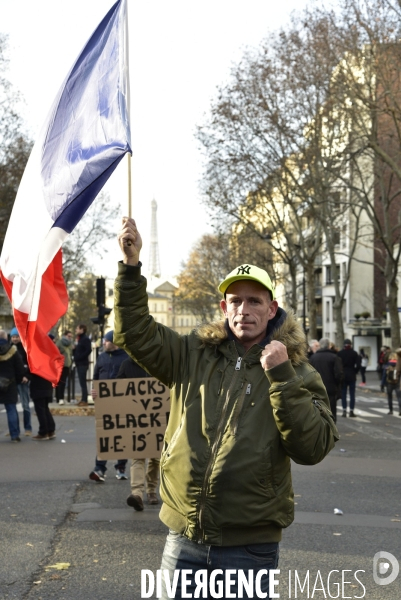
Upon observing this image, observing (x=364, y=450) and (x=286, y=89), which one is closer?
(x=364, y=450)

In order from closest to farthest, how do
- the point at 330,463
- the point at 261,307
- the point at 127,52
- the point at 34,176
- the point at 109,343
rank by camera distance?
the point at 261,307 < the point at 127,52 < the point at 34,176 < the point at 109,343 < the point at 330,463

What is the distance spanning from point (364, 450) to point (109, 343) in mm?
6068

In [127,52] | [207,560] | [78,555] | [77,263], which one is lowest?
[78,555]

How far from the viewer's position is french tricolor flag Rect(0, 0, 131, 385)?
5.86 metres

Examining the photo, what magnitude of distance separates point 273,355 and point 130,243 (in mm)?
848

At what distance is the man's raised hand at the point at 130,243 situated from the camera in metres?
3.97

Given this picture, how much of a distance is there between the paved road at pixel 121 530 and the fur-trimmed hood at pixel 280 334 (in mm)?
2831

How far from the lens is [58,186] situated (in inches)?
241

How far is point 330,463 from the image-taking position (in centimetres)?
1354

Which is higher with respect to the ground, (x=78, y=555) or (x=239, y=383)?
(x=239, y=383)

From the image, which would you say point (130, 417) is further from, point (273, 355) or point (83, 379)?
point (83, 379)

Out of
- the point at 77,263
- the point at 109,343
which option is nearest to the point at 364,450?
the point at 109,343

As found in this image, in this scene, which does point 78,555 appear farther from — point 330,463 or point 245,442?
point 330,463

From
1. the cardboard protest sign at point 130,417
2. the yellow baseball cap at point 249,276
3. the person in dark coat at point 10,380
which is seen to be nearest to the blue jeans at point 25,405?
the person in dark coat at point 10,380
